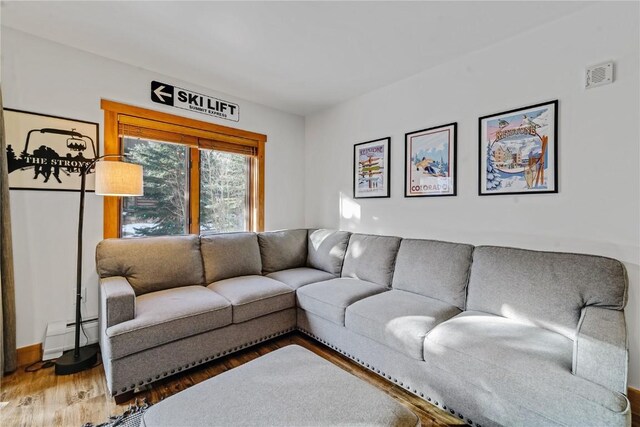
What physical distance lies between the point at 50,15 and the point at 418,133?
2.96m

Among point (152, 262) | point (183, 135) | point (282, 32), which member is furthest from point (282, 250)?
point (282, 32)

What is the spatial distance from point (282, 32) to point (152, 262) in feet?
6.87

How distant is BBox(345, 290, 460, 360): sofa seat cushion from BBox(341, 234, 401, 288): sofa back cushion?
346 mm

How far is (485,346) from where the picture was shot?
5.01ft

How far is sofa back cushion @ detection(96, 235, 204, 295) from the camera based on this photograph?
7.56ft

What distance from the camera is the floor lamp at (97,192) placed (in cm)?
206

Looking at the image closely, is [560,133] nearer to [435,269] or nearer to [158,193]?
[435,269]

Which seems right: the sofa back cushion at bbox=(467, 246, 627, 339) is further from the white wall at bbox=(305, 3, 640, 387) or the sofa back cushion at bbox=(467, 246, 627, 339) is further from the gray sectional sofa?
the white wall at bbox=(305, 3, 640, 387)

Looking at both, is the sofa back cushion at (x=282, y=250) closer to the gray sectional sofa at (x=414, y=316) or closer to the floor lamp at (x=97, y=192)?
the gray sectional sofa at (x=414, y=316)

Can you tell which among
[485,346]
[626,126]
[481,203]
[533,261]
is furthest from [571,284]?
[626,126]

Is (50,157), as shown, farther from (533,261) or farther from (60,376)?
(533,261)

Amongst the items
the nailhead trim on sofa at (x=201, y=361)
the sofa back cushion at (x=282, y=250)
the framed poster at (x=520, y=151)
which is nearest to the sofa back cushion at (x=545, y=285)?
the framed poster at (x=520, y=151)

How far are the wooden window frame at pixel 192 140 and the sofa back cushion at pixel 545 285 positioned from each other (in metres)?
2.51

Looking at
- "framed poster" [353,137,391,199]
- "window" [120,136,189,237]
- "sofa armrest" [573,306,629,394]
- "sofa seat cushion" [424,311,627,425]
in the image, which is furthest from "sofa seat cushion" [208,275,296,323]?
"sofa armrest" [573,306,629,394]
